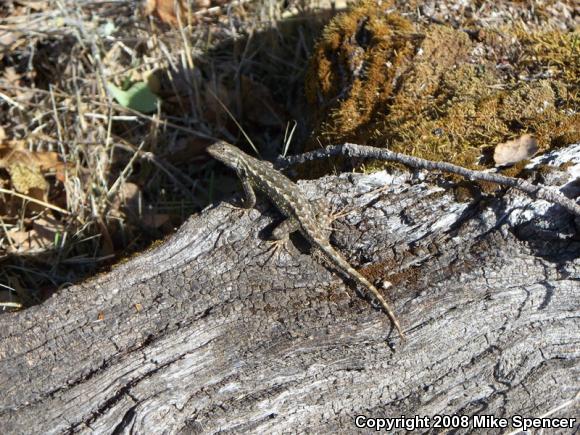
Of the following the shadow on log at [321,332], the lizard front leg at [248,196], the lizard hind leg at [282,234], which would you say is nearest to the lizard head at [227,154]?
the lizard front leg at [248,196]

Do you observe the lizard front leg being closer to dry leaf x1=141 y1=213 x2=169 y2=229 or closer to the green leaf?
dry leaf x1=141 y1=213 x2=169 y2=229

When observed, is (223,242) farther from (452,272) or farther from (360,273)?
(452,272)

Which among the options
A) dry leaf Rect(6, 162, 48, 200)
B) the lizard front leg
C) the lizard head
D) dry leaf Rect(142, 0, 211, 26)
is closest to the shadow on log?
the lizard front leg

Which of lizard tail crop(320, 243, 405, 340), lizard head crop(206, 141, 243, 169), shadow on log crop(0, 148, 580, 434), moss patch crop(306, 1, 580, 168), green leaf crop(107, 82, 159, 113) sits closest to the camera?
shadow on log crop(0, 148, 580, 434)

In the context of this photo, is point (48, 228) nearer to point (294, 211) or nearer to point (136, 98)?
point (136, 98)

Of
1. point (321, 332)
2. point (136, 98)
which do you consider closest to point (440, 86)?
point (321, 332)

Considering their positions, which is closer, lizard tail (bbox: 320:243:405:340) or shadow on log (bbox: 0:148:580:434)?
shadow on log (bbox: 0:148:580:434)

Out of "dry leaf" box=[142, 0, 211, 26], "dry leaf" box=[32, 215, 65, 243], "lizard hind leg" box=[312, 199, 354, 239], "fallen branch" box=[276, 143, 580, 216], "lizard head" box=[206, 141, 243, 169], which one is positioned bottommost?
"dry leaf" box=[32, 215, 65, 243]
